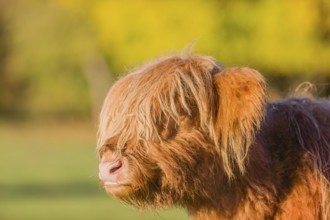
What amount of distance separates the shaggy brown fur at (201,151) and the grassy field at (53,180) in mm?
295

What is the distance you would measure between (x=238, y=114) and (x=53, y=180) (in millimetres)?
24703

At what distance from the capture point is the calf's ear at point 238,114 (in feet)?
17.9

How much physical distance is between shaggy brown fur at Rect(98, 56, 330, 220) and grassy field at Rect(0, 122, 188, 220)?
0.29 metres

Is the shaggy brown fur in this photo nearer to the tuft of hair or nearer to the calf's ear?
the calf's ear

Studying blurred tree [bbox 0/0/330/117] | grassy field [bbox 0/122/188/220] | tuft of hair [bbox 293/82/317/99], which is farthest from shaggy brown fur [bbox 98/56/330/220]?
blurred tree [bbox 0/0/330/117]

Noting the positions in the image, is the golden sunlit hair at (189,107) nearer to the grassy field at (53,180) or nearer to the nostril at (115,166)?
the nostril at (115,166)

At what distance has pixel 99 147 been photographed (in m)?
5.50

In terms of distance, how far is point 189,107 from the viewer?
5590mm

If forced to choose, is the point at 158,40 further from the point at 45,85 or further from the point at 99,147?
the point at 99,147

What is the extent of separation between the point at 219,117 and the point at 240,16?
3100 cm

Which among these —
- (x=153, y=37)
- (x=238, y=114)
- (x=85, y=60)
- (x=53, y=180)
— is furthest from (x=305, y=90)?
(x=85, y=60)

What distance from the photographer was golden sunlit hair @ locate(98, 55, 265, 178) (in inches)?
Result: 214

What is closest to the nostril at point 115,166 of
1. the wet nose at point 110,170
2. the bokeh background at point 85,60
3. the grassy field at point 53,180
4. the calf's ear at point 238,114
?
the wet nose at point 110,170

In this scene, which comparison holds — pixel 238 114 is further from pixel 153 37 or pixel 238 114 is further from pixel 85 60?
pixel 85 60
